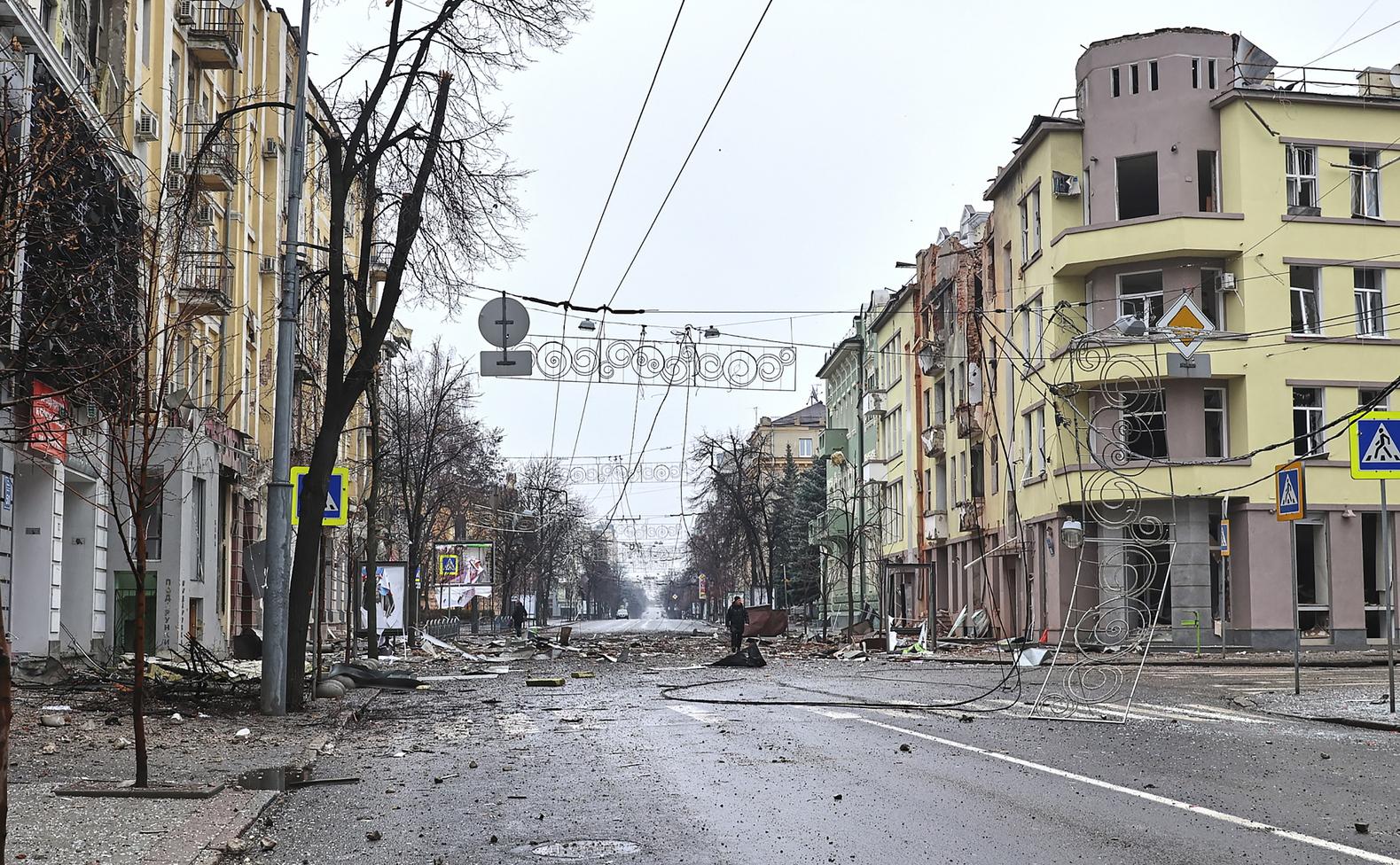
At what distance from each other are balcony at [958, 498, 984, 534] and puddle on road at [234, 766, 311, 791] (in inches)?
1647

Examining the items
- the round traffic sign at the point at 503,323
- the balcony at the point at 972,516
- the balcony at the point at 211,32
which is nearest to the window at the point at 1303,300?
the balcony at the point at 972,516

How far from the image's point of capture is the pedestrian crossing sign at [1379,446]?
16953mm

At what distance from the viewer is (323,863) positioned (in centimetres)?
778

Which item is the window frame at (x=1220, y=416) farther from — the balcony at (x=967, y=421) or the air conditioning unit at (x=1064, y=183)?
the balcony at (x=967, y=421)

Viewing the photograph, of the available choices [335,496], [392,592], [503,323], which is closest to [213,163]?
[392,592]

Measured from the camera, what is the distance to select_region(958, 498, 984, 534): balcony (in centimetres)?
5203

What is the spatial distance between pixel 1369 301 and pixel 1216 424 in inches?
216

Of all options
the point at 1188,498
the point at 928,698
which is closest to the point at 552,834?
the point at 928,698

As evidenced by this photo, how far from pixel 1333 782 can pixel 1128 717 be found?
6070 mm

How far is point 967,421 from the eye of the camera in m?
51.9

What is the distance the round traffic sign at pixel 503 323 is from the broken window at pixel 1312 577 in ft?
85.7

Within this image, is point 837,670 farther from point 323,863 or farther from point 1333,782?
point 323,863

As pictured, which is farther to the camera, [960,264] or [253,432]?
[960,264]

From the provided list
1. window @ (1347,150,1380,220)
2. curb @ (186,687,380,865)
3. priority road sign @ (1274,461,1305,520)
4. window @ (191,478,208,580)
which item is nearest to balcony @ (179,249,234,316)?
window @ (191,478,208,580)
